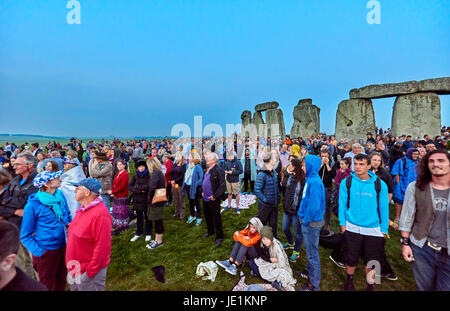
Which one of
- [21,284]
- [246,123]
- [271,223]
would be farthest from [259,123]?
[21,284]

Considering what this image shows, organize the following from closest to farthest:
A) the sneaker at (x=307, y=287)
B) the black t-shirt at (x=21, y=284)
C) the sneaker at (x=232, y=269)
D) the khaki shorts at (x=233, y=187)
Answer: the black t-shirt at (x=21, y=284), the sneaker at (x=307, y=287), the sneaker at (x=232, y=269), the khaki shorts at (x=233, y=187)

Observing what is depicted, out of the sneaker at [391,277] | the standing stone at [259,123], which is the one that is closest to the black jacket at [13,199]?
the sneaker at [391,277]

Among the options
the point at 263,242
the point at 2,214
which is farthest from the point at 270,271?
the point at 2,214

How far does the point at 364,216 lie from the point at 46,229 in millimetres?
4366

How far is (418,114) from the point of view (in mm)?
13273

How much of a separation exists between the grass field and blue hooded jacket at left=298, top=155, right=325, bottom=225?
126 cm

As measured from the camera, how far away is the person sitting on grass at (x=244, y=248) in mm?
3531

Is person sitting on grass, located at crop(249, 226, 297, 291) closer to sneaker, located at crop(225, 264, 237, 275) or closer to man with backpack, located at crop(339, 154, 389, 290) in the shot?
sneaker, located at crop(225, 264, 237, 275)

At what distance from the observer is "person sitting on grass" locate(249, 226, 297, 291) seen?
3.11 metres

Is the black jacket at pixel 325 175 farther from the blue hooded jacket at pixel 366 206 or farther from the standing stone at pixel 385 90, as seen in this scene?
the standing stone at pixel 385 90

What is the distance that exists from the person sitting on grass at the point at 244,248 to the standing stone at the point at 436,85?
1758cm

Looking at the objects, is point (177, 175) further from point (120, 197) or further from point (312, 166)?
point (312, 166)

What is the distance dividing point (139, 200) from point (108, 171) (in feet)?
4.30

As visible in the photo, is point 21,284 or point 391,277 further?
point 391,277
